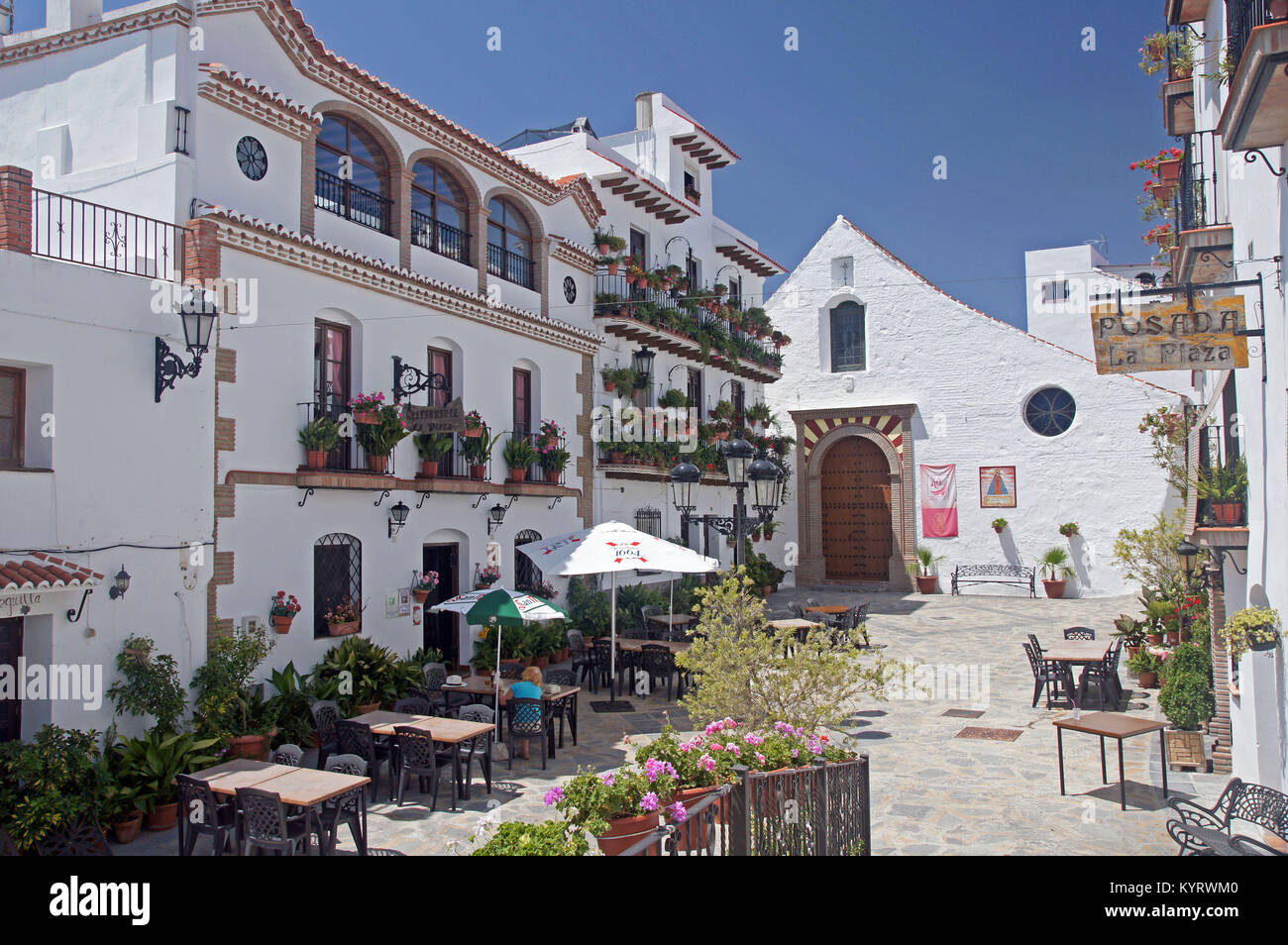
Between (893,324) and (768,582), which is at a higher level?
(893,324)

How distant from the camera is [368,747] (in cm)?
934

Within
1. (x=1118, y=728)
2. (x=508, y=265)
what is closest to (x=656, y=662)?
(x=1118, y=728)

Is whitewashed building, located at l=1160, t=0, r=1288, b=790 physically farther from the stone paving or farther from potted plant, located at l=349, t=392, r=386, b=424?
potted plant, located at l=349, t=392, r=386, b=424

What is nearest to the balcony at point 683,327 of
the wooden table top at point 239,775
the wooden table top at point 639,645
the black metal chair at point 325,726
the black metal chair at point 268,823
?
the wooden table top at point 639,645

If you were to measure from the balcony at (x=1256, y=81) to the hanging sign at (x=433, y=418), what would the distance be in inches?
371

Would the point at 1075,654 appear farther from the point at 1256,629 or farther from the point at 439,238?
the point at 439,238

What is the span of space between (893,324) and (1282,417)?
71.9 ft

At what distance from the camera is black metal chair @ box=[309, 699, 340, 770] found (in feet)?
32.1

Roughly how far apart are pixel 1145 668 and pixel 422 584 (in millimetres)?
10869

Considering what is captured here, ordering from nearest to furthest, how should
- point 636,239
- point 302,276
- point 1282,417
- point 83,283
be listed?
point 1282,417 → point 83,283 → point 302,276 → point 636,239

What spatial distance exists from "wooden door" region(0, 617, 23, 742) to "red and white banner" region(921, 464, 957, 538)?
73.4 ft

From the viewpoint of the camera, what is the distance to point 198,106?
10805mm
